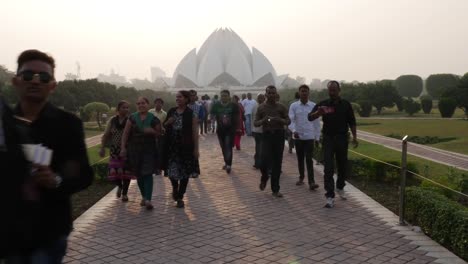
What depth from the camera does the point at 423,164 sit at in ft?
30.5

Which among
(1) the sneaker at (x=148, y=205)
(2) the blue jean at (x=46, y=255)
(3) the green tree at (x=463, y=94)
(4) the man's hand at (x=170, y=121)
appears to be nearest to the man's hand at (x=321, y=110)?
(4) the man's hand at (x=170, y=121)

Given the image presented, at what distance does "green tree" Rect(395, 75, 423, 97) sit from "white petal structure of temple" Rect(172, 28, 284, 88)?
1957 cm

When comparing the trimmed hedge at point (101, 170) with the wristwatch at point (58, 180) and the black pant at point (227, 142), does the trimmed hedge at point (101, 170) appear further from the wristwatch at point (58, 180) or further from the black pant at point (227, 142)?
the wristwatch at point (58, 180)

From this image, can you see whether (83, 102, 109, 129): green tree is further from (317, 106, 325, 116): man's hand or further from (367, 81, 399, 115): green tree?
(367, 81, 399, 115): green tree

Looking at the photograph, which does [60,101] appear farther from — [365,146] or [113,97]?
[365,146]

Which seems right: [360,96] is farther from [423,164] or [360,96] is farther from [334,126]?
[334,126]

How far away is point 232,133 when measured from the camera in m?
8.61

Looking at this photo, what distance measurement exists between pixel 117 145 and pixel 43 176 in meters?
4.64

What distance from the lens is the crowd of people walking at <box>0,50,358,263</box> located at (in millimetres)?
1599

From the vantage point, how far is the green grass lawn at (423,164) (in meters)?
6.53

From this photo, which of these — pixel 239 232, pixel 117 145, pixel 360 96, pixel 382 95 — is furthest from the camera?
pixel 360 96

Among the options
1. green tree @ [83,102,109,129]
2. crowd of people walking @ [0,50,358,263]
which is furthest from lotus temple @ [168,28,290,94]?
crowd of people walking @ [0,50,358,263]

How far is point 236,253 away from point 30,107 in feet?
8.30

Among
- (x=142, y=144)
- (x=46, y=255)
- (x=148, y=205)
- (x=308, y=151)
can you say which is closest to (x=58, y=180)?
(x=46, y=255)
